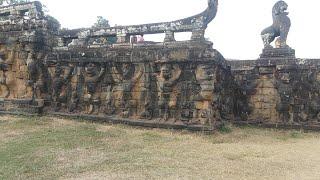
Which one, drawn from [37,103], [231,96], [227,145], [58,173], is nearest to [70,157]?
[58,173]

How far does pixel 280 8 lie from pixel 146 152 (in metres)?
6.85

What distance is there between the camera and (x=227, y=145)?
9172mm

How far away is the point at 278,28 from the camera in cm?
1269

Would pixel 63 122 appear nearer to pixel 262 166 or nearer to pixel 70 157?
pixel 70 157

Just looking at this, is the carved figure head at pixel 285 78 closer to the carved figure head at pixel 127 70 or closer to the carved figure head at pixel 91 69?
the carved figure head at pixel 127 70

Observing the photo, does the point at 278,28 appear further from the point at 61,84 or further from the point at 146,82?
the point at 61,84

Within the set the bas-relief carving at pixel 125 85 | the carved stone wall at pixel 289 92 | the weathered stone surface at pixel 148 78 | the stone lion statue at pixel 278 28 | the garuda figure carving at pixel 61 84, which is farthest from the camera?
the stone lion statue at pixel 278 28

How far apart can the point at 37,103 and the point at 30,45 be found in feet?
5.49

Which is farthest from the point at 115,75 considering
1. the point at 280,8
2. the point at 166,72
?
the point at 280,8

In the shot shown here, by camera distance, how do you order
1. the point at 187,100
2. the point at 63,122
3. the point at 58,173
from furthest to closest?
the point at 63,122 < the point at 187,100 < the point at 58,173

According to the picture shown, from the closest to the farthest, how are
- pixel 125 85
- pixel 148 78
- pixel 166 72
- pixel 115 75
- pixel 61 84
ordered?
pixel 166 72 < pixel 148 78 < pixel 125 85 < pixel 115 75 < pixel 61 84

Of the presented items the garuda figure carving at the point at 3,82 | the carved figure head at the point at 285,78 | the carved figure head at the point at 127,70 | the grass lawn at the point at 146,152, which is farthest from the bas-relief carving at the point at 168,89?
the garuda figure carving at the point at 3,82

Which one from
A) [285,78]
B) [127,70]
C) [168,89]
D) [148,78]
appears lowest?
[168,89]

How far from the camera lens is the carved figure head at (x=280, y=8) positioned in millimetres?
12727
